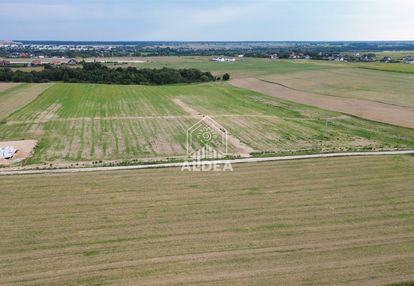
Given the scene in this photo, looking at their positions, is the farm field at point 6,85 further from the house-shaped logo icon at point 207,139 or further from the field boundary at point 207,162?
the field boundary at point 207,162

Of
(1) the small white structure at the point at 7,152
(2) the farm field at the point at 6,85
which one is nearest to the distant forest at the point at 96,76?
(2) the farm field at the point at 6,85

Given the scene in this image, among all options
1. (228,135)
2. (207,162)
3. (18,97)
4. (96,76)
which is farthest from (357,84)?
(18,97)

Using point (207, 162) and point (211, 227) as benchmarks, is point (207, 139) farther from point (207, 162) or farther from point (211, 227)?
point (211, 227)

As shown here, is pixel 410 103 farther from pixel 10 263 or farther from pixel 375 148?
pixel 10 263

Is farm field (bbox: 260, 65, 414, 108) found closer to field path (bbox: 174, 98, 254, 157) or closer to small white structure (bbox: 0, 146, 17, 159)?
field path (bbox: 174, 98, 254, 157)

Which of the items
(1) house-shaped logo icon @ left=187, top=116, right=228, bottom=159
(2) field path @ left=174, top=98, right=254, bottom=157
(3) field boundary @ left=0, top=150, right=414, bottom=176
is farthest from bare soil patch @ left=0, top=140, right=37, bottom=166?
(2) field path @ left=174, top=98, right=254, bottom=157

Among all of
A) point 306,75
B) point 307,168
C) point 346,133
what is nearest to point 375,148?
point 346,133
